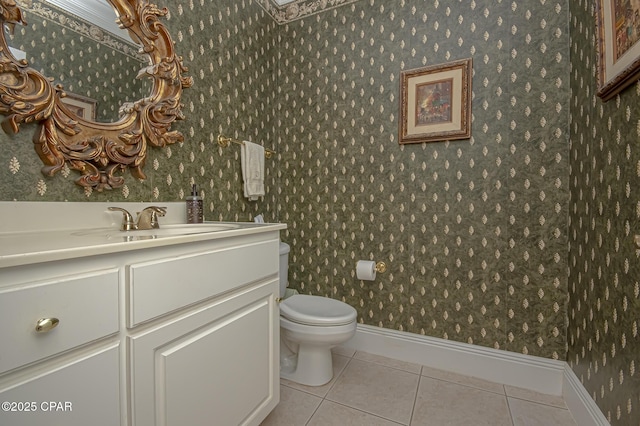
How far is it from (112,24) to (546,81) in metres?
2.07

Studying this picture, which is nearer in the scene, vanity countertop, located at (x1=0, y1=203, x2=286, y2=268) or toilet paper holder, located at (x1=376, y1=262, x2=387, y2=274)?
vanity countertop, located at (x1=0, y1=203, x2=286, y2=268)

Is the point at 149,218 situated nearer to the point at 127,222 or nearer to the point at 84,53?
the point at 127,222

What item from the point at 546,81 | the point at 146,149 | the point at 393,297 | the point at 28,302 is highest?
the point at 546,81

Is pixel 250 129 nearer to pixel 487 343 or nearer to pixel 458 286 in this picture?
pixel 458 286

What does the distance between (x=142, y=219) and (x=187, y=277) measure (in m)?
0.48

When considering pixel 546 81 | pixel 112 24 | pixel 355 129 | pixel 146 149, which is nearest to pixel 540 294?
pixel 546 81

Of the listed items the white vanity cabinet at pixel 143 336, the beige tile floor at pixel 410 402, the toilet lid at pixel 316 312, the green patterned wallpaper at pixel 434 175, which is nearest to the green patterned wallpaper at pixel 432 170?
the green patterned wallpaper at pixel 434 175

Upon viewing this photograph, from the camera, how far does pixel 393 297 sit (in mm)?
1880

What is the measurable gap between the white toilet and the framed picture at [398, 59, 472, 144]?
1104 millimetres

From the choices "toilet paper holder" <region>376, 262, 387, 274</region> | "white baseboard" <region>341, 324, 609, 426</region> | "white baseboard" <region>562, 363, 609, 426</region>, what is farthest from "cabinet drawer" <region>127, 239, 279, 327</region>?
"white baseboard" <region>562, 363, 609, 426</region>

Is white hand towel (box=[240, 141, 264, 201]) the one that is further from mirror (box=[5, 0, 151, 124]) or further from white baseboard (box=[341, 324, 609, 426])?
white baseboard (box=[341, 324, 609, 426])

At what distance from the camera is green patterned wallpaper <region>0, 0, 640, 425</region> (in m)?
1.16

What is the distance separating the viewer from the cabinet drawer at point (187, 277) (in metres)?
0.73

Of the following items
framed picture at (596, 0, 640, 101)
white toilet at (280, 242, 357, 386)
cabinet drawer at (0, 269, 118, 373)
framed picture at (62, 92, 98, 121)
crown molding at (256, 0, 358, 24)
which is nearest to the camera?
cabinet drawer at (0, 269, 118, 373)
